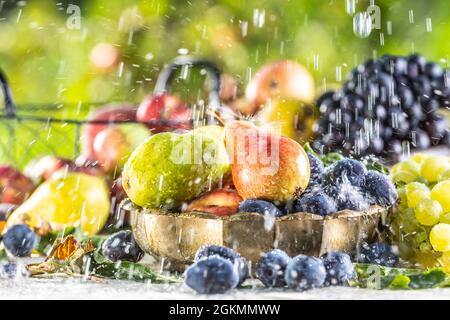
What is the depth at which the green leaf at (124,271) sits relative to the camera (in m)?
0.82

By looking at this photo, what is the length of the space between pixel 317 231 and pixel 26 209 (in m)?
0.50

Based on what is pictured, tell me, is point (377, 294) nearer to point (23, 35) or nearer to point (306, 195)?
point (306, 195)

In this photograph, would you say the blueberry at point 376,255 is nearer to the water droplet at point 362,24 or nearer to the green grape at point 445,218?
the green grape at point 445,218

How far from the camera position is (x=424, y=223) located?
91cm

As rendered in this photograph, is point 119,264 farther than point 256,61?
No

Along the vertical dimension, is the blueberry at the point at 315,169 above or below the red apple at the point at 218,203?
above

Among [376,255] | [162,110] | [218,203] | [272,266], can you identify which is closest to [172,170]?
[218,203]

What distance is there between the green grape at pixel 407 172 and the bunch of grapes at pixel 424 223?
0.04 meters

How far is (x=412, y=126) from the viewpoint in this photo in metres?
1.30

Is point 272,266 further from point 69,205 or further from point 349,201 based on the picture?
point 69,205

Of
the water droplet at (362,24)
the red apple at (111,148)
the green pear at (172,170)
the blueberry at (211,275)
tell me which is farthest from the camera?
the water droplet at (362,24)

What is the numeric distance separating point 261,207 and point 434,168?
33 cm

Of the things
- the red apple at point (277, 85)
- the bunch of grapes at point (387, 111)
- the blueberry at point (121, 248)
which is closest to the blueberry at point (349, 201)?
the blueberry at point (121, 248)

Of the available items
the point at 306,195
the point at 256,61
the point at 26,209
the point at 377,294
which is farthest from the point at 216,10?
the point at 377,294
